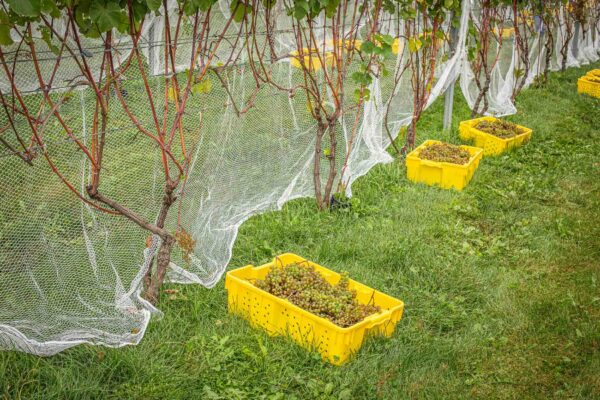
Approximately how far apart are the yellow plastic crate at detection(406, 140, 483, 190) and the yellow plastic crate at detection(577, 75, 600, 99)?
4.46 meters

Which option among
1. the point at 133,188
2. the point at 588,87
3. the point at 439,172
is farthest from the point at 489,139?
the point at 133,188

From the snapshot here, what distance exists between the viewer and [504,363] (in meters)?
3.12

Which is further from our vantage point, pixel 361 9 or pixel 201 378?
pixel 361 9

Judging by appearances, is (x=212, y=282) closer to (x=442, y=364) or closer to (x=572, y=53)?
(x=442, y=364)

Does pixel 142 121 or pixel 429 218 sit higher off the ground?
pixel 142 121

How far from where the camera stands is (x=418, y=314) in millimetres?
3502

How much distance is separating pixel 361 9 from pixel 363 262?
1778mm

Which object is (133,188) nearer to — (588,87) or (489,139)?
(489,139)

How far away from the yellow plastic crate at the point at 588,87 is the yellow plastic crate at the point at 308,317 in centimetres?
695

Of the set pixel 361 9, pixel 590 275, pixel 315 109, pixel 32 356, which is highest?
pixel 361 9

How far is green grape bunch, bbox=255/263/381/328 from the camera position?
3096mm

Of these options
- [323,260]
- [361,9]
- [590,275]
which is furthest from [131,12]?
[590,275]

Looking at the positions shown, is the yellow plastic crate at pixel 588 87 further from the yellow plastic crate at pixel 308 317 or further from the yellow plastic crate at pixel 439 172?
the yellow plastic crate at pixel 308 317

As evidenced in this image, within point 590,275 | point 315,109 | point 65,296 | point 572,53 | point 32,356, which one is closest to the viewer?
point 32,356
